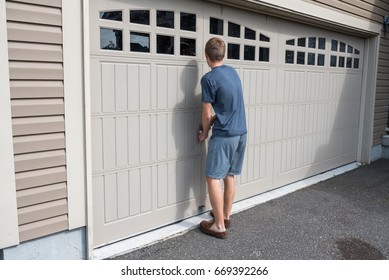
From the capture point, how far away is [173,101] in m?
3.55

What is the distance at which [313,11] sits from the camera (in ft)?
15.6

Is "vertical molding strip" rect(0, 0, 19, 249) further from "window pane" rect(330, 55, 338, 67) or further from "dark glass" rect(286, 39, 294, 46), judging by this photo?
"window pane" rect(330, 55, 338, 67)

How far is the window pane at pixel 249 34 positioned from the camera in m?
4.23

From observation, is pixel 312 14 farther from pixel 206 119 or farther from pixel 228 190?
pixel 228 190

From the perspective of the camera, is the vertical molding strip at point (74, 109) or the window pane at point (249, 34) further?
Result: the window pane at point (249, 34)

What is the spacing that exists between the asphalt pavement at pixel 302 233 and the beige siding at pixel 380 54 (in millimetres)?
2170

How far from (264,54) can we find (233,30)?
1.97ft

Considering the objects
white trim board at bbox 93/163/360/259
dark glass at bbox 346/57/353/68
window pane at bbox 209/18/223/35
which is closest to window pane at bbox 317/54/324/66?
dark glass at bbox 346/57/353/68

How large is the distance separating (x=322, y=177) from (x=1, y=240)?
4525 millimetres

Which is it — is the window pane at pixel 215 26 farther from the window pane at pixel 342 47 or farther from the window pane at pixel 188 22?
the window pane at pixel 342 47

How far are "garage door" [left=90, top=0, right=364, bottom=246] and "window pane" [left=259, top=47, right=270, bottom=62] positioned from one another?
12 millimetres

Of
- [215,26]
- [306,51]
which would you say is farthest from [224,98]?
[306,51]

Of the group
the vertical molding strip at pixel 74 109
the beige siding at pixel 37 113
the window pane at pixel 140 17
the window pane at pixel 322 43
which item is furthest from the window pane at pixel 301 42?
the beige siding at pixel 37 113

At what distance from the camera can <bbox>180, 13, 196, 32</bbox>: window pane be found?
3.55 metres
